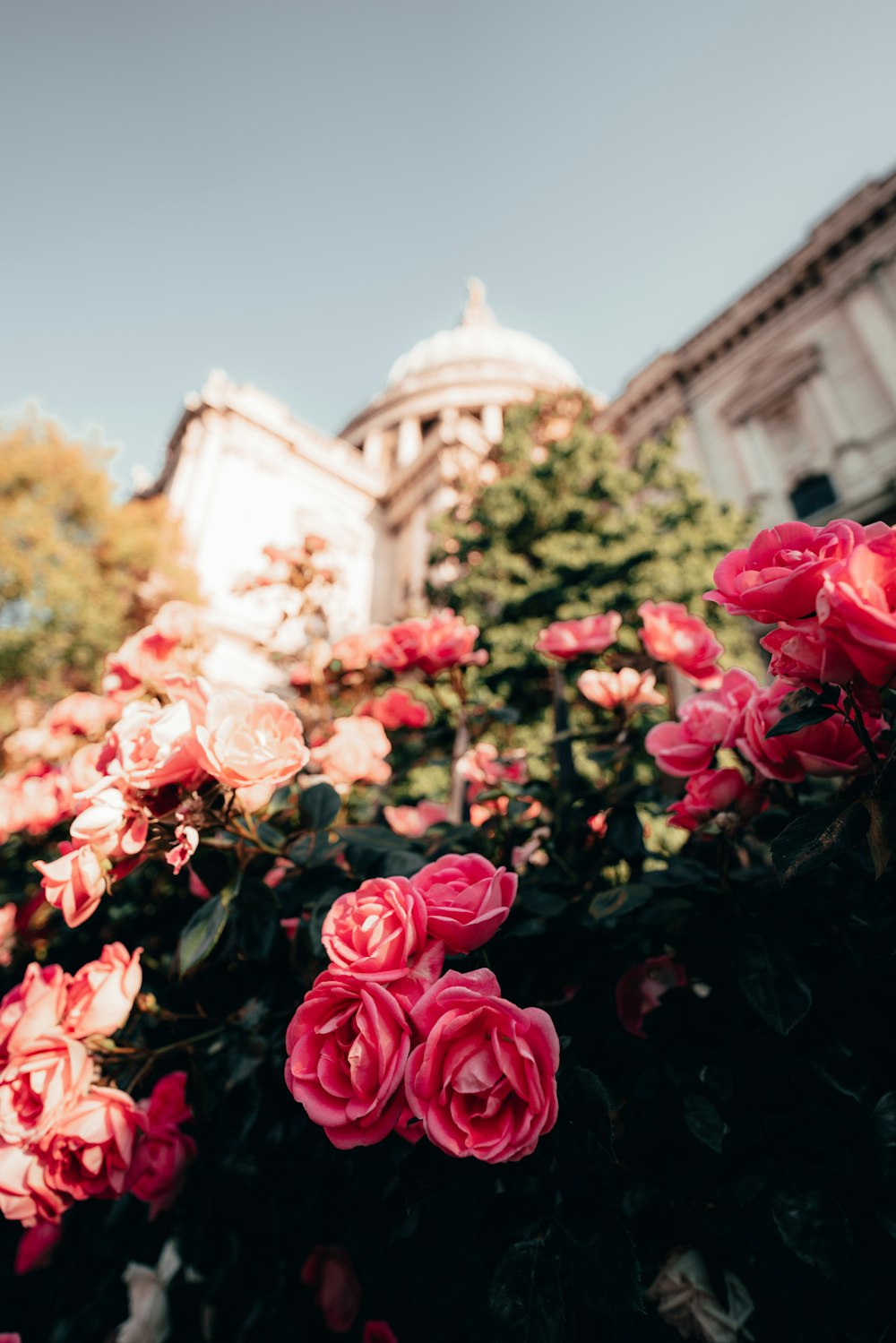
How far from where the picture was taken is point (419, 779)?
612 cm

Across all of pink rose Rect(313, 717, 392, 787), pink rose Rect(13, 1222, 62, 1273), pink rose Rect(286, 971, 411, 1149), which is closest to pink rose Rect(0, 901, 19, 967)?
pink rose Rect(13, 1222, 62, 1273)

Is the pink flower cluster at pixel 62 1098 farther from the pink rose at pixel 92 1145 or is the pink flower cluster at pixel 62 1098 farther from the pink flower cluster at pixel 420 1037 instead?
the pink flower cluster at pixel 420 1037

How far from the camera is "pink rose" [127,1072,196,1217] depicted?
3.25 ft

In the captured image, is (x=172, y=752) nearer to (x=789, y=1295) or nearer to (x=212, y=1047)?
(x=212, y=1047)

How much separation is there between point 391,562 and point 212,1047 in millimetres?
18865

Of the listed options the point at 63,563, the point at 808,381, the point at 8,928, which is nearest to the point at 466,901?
the point at 8,928

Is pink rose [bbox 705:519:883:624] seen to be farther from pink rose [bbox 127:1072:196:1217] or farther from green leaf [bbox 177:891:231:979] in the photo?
pink rose [bbox 127:1072:196:1217]

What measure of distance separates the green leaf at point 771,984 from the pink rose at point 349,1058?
43 centimetres

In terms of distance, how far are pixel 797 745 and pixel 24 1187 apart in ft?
3.98

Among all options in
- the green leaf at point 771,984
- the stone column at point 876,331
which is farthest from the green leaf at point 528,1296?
the stone column at point 876,331

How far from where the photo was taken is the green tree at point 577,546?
704 cm

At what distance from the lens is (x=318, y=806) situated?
108 cm

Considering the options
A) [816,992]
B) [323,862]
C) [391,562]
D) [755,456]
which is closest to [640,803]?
[816,992]

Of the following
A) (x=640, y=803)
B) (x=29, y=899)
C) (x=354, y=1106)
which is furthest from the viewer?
(x=29, y=899)
